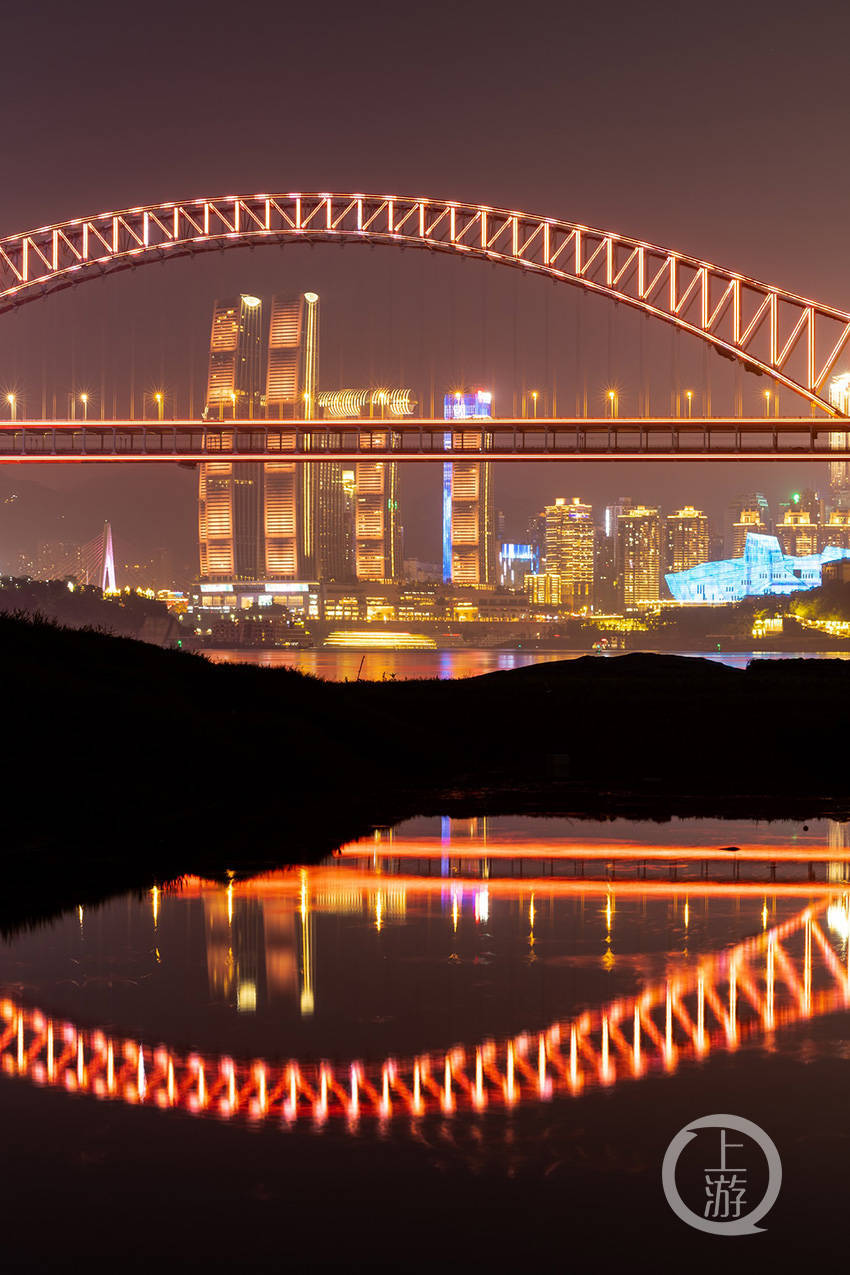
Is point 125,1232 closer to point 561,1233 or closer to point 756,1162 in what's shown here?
Answer: point 561,1233

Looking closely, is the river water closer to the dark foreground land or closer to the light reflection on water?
the dark foreground land

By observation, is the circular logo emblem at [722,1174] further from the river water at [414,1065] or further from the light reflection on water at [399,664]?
the light reflection on water at [399,664]

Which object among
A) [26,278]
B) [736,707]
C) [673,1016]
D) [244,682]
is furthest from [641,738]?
[26,278]

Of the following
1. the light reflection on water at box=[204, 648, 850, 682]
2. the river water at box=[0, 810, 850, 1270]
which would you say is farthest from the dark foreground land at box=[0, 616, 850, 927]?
the light reflection on water at box=[204, 648, 850, 682]

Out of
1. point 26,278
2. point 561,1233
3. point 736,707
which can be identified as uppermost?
point 26,278

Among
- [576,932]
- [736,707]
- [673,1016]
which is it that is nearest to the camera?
[673,1016]

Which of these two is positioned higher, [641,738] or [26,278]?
[26,278]
